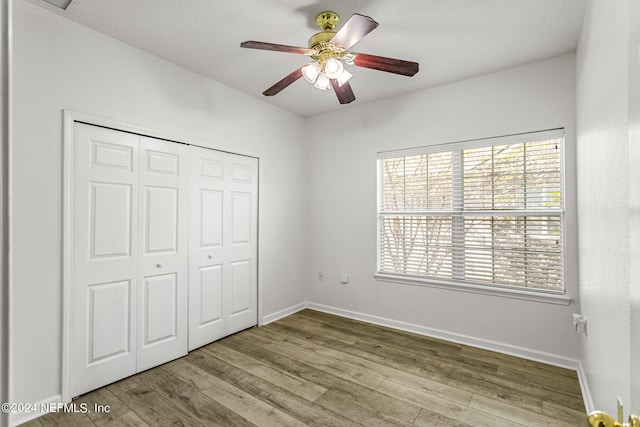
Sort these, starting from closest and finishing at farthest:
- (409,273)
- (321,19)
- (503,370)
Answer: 1. (321,19)
2. (503,370)
3. (409,273)

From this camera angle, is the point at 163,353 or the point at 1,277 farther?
the point at 163,353

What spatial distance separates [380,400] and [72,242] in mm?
2443

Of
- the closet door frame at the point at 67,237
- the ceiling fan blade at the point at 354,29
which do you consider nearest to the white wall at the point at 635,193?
the ceiling fan blade at the point at 354,29

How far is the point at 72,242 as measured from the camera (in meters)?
2.18

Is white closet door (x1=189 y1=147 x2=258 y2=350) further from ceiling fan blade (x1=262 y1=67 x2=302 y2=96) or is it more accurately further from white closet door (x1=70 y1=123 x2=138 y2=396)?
ceiling fan blade (x1=262 y1=67 x2=302 y2=96)

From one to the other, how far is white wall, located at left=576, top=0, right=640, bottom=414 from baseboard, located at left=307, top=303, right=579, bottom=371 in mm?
458

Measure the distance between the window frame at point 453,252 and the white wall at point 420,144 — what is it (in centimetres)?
5

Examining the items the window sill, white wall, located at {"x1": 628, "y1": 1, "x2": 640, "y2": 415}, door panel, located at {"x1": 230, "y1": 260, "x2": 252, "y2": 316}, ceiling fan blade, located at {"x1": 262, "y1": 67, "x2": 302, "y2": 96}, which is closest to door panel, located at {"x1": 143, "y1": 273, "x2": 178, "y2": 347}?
door panel, located at {"x1": 230, "y1": 260, "x2": 252, "y2": 316}

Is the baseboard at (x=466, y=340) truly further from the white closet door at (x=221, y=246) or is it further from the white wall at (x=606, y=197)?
the white closet door at (x=221, y=246)

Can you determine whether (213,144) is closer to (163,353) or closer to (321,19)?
(321,19)

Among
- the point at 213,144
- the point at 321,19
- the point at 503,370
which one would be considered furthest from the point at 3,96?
the point at 503,370

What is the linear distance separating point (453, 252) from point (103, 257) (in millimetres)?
3158

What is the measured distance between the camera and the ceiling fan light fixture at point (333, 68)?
2.08 meters

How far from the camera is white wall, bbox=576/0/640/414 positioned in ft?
3.68
